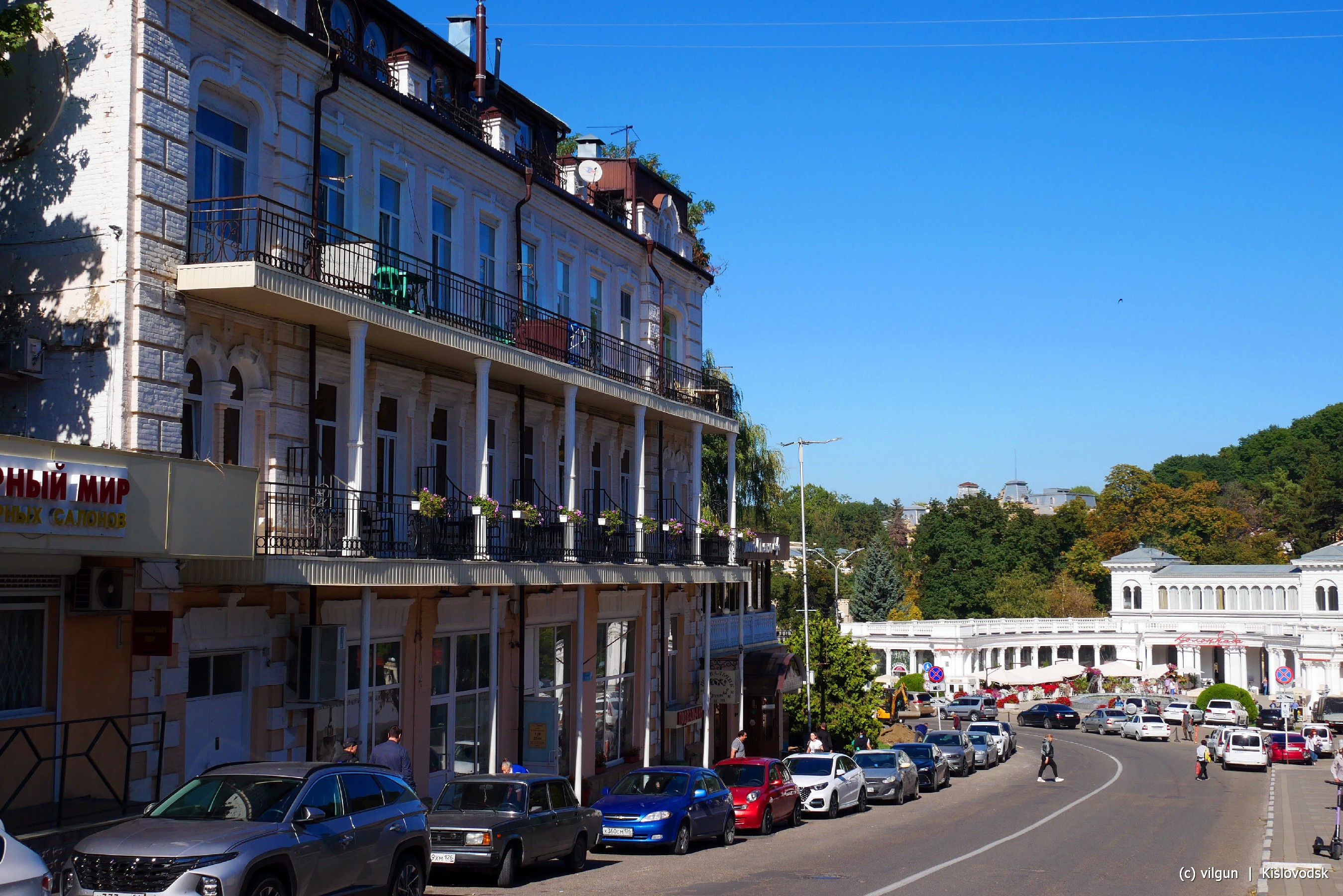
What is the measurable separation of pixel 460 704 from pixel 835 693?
23.8 meters

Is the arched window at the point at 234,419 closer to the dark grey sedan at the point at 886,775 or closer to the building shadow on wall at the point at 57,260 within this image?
the building shadow on wall at the point at 57,260

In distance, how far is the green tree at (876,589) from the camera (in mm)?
112188

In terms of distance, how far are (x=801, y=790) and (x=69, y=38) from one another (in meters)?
20.6

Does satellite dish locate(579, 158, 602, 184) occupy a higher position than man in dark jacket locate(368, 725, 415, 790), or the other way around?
satellite dish locate(579, 158, 602, 184)

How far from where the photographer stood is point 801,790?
2859 cm

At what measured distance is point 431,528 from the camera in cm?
2005

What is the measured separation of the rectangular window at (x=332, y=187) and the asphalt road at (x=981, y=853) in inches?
395

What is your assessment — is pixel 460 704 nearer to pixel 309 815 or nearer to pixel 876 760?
pixel 309 815

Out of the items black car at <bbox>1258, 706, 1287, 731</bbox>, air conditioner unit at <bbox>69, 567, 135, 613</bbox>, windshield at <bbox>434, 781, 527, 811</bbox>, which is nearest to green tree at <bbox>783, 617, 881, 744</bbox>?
windshield at <bbox>434, 781, 527, 811</bbox>

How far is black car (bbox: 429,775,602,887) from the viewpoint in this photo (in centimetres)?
1647

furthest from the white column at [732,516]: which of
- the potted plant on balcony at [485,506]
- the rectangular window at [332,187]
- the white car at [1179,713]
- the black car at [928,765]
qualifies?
the white car at [1179,713]

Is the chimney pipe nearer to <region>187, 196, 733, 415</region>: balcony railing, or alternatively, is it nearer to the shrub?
<region>187, 196, 733, 415</region>: balcony railing

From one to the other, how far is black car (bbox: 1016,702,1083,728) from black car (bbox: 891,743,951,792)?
35.2 metres

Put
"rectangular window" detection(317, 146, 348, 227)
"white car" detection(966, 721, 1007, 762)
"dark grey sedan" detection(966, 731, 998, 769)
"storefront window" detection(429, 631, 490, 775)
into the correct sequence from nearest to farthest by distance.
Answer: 1. "rectangular window" detection(317, 146, 348, 227)
2. "storefront window" detection(429, 631, 490, 775)
3. "dark grey sedan" detection(966, 731, 998, 769)
4. "white car" detection(966, 721, 1007, 762)
